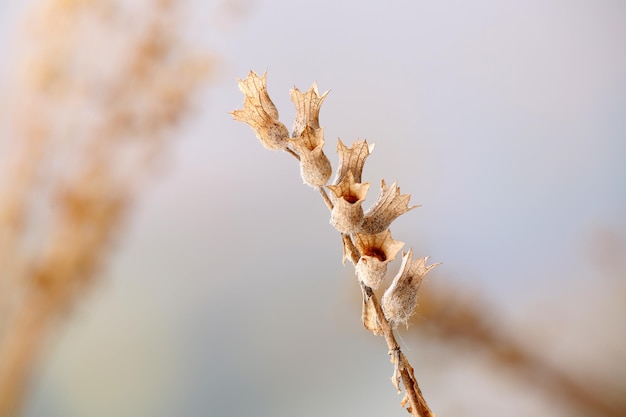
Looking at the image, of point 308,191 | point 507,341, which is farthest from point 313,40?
point 507,341

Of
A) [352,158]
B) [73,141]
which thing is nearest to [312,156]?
[352,158]

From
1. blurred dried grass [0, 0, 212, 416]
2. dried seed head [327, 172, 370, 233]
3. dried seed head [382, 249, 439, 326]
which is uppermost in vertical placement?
blurred dried grass [0, 0, 212, 416]

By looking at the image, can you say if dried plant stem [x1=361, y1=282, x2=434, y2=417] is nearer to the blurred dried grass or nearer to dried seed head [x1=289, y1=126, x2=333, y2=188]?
dried seed head [x1=289, y1=126, x2=333, y2=188]

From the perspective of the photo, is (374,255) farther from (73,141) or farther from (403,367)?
(73,141)

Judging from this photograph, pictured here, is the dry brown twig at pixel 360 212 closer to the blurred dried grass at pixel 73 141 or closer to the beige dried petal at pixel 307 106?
the beige dried petal at pixel 307 106

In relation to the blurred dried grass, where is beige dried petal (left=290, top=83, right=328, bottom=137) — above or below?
below

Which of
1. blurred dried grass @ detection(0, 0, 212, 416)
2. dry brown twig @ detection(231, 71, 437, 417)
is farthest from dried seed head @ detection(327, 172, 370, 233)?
blurred dried grass @ detection(0, 0, 212, 416)

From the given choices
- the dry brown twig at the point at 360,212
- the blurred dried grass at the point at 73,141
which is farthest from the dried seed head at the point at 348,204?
the blurred dried grass at the point at 73,141

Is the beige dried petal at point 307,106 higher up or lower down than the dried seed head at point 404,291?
higher up
